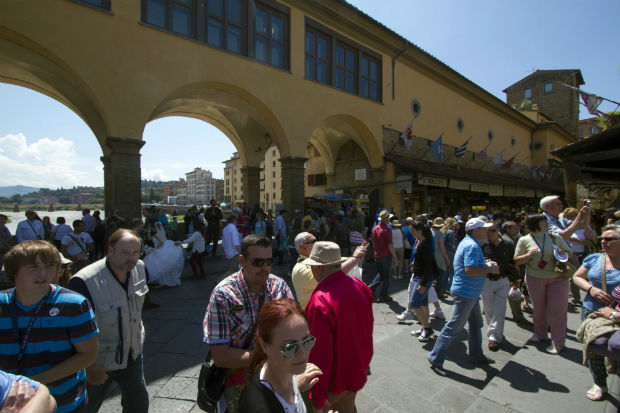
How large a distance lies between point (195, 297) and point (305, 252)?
347 centimetres

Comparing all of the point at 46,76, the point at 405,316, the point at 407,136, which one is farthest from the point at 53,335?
the point at 407,136

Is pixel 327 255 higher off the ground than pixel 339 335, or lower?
higher

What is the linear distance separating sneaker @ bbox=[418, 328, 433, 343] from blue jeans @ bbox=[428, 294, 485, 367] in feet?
2.21

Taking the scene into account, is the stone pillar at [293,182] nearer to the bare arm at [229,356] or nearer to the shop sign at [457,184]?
the shop sign at [457,184]

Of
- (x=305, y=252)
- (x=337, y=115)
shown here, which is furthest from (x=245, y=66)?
(x=305, y=252)

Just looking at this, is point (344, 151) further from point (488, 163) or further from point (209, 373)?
point (209, 373)

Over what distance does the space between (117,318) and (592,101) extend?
62.6 feet

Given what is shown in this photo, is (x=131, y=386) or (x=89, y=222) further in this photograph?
(x=89, y=222)

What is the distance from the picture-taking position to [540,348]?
149 inches

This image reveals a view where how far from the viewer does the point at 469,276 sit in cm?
333

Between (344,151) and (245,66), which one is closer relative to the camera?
(245,66)

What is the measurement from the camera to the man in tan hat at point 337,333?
193 cm

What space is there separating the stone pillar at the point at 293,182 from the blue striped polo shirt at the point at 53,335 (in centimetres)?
943

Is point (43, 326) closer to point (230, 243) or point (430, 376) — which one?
point (430, 376)
